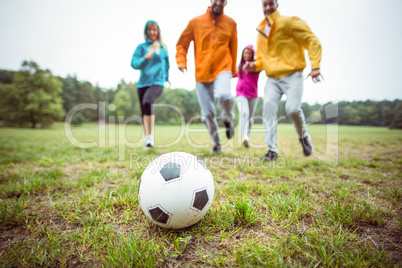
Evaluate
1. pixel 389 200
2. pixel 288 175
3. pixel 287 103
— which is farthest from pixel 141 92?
pixel 389 200

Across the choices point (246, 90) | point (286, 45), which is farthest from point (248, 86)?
point (286, 45)

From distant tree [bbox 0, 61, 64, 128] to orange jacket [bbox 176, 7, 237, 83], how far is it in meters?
33.8

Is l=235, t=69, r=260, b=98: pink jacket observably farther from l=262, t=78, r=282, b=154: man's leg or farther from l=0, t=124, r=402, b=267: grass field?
l=0, t=124, r=402, b=267: grass field

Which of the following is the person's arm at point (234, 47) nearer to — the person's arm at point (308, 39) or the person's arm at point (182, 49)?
the person's arm at point (182, 49)

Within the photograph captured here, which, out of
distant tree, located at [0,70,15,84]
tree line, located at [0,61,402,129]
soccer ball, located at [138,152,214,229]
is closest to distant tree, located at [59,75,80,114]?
tree line, located at [0,61,402,129]

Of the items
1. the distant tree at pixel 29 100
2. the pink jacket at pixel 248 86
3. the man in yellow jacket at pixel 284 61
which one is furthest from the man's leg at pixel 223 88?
the distant tree at pixel 29 100

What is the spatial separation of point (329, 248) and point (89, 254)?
5.02 ft

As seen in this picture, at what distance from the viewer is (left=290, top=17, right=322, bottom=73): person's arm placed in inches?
118

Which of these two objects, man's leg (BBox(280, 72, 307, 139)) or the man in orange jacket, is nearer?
man's leg (BBox(280, 72, 307, 139))

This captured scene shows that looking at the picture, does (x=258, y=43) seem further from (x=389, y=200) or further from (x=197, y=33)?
(x=389, y=200)

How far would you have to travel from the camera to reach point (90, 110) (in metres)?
43.1

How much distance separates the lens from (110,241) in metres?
1.27

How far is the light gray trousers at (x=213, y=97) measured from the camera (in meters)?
3.70

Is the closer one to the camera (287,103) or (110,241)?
(110,241)
